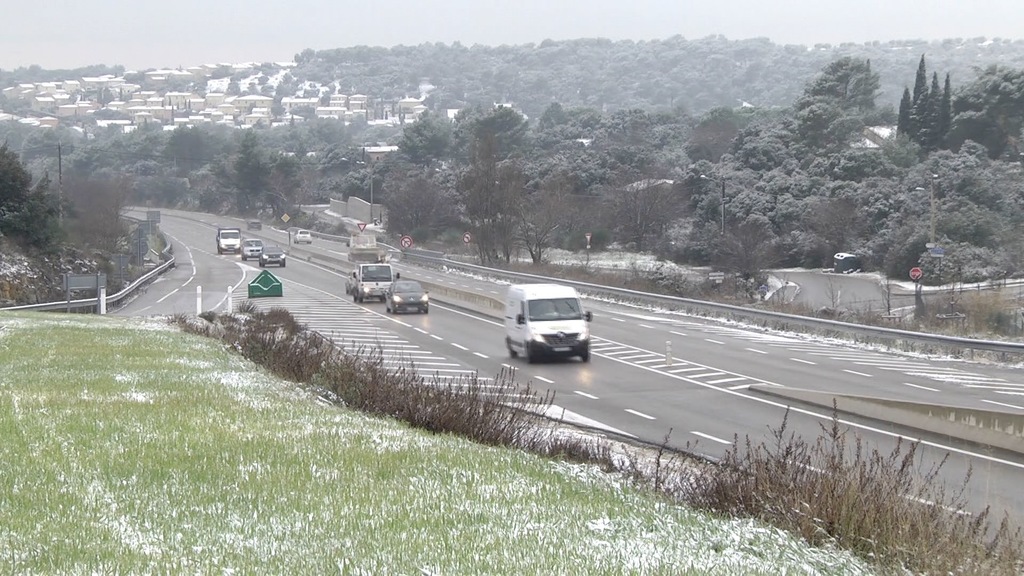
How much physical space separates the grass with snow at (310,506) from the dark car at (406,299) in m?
32.4

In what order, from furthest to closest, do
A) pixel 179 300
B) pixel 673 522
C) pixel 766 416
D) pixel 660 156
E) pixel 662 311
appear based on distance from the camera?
pixel 660 156, pixel 179 300, pixel 662 311, pixel 766 416, pixel 673 522

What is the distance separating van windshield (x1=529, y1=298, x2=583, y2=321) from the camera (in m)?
30.1

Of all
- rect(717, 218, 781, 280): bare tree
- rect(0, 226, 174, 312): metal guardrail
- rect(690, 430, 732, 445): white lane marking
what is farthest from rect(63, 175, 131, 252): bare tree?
rect(690, 430, 732, 445): white lane marking

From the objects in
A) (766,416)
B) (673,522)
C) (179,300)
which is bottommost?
(179,300)

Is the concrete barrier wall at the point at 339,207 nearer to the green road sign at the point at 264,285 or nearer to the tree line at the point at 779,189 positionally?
the tree line at the point at 779,189

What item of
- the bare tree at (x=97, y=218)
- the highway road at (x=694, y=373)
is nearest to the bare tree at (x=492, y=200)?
the bare tree at (x=97, y=218)

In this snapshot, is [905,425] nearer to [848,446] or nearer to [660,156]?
[848,446]

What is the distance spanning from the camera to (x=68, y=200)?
247 feet

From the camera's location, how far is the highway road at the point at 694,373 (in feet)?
56.9

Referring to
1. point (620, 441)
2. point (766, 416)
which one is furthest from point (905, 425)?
point (620, 441)

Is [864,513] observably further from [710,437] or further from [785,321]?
[785,321]

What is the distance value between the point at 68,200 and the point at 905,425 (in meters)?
67.2

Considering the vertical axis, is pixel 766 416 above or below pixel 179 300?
above

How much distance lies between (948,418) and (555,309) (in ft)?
46.0
